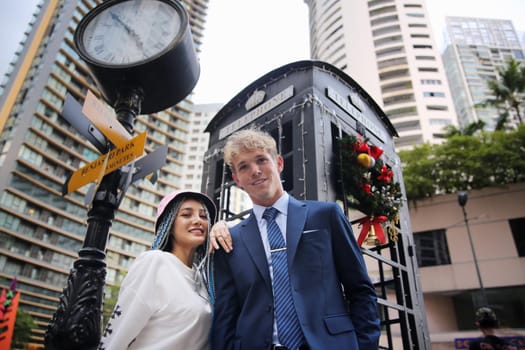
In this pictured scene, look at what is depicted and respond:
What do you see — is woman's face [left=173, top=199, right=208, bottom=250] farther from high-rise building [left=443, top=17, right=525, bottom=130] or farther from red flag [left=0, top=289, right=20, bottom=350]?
high-rise building [left=443, top=17, right=525, bottom=130]

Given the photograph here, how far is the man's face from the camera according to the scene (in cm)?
247

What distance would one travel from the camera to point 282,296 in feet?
6.71

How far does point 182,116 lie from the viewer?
66.1 m

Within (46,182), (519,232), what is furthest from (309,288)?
(46,182)

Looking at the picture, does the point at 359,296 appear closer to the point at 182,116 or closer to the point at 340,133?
the point at 340,133

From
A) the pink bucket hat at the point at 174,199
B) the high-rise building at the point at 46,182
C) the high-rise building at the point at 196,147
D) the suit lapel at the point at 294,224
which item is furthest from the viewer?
the high-rise building at the point at 196,147

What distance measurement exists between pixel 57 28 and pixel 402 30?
5481 centimetres

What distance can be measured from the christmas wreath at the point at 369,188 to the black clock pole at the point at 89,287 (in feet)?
8.94

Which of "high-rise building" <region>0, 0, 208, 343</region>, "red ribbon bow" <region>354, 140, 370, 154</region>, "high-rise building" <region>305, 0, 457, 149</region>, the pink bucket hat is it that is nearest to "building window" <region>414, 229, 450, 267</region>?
"red ribbon bow" <region>354, 140, 370, 154</region>

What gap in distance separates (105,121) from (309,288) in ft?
6.93

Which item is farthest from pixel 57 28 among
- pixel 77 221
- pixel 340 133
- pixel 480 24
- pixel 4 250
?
pixel 480 24

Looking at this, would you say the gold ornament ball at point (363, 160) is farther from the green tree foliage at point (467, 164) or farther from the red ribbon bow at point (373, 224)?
the green tree foliage at point (467, 164)

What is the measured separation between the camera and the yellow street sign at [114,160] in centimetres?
257

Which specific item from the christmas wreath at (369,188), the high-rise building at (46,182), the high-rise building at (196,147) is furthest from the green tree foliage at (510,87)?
the high-rise building at (196,147)
